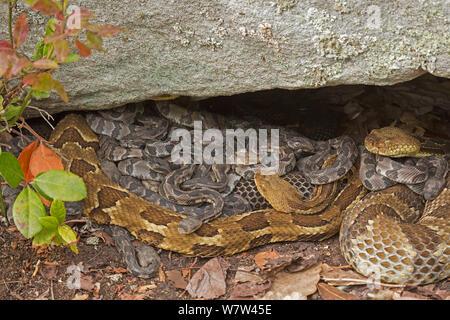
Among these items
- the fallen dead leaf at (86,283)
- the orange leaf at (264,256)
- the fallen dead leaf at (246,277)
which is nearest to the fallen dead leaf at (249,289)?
the fallen dead leaf at (246,277)

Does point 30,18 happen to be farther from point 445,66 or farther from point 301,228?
point 445,66

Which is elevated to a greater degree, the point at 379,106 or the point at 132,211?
the point at 379,106

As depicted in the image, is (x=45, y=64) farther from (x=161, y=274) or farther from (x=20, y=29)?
(x=161, y=274)

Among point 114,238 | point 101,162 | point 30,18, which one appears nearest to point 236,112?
point 101,162

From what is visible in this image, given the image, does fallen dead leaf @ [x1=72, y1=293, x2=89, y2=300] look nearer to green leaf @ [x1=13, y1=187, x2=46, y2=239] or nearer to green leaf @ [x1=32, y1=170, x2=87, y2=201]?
green leaf @ [x1=13, y1=187, x2=46, y2=239]

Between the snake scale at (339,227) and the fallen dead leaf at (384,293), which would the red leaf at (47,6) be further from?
the fallen dead leaf at (384,293)

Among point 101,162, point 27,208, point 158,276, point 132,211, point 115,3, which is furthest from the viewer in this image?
point 101,162
